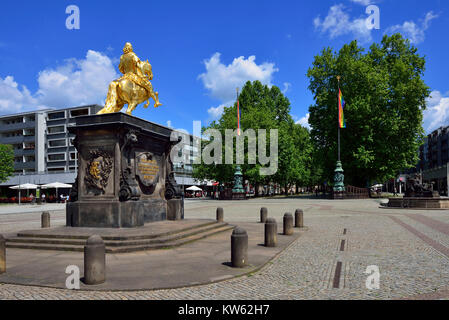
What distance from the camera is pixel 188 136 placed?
10156cm

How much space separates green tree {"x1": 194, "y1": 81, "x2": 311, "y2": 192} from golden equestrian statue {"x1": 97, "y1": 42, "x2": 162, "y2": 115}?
33275 millimetres

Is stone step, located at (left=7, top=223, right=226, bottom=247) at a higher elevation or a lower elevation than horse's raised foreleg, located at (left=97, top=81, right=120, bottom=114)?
lower

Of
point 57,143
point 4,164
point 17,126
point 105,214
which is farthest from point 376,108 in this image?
point 17,126

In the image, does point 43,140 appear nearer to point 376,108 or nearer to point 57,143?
point 57,143

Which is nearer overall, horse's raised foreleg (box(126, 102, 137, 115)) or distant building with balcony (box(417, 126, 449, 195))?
horse's raised foreleg (box(126, 102, 137, 115))

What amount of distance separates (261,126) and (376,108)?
14791 millimetres

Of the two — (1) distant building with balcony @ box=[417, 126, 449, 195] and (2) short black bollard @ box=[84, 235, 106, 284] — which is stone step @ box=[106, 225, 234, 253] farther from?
(1) distant building with balcony @ box=[417, 126, 449, 195]

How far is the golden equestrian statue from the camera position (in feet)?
43.5

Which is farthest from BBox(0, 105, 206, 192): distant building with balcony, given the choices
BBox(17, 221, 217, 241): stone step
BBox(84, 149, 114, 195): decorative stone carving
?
BBox(17, 221, 217, 241): stone step

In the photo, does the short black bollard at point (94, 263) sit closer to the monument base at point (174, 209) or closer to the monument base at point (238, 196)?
the monument base at point (174, 209)

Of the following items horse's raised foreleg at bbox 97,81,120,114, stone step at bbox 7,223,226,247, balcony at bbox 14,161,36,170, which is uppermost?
horse's raised foreleg at bbox 97,81,120,114

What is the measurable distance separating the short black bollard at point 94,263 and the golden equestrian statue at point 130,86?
7.62 m

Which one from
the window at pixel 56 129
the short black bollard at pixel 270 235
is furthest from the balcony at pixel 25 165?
the short black bollard at pixel 270 235

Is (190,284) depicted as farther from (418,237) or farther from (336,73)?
(336,73)
